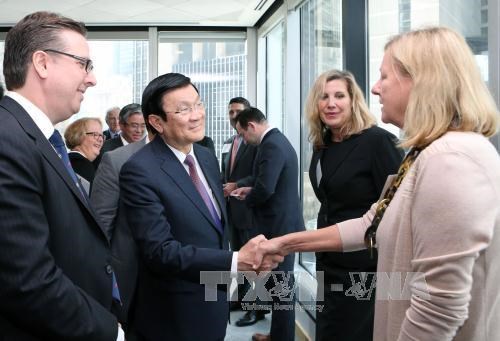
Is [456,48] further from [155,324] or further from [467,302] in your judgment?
[155,324]

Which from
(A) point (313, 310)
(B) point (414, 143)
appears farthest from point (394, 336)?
(A) point (313, 310)

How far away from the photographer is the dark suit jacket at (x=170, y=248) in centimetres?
149

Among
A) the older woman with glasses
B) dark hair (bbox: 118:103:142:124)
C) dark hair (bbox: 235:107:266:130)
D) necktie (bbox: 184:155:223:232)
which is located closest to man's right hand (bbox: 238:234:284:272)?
necktie (bbox: 184:155:223:232)

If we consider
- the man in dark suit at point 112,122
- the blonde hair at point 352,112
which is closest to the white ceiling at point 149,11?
the man in dark suit at point 112,122

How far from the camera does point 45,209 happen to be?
3.26 feet

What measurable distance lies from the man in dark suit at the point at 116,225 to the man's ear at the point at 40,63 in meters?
0.58

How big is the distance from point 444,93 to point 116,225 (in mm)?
1275

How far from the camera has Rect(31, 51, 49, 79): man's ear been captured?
1105 millimetres

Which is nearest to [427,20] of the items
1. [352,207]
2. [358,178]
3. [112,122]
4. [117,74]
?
[358,178]

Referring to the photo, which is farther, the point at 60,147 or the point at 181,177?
the point at 181,177

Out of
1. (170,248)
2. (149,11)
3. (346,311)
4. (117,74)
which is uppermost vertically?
(149,11)

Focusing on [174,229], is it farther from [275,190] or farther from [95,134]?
[95,134]

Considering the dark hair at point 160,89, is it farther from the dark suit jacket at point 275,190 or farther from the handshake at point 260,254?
the dark suit jacket at point 275,190

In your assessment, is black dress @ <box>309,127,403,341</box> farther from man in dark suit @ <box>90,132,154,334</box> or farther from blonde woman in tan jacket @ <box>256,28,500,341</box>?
man in dark suit @ <box>90,132,154,334</box>
